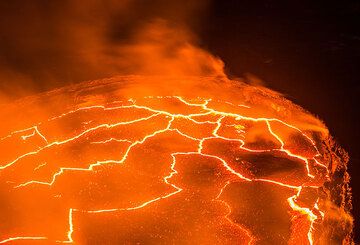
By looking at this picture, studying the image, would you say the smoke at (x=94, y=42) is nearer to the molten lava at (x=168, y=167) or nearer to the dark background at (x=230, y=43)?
the dark background at (x=230, y=43)

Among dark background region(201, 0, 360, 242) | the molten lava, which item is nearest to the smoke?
the molten lava

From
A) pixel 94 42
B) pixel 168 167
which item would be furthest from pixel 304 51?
pixel 94 42

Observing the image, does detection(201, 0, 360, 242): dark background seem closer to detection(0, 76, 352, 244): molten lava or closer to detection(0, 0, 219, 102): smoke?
detection(0, 76, 352, 244): molten lava

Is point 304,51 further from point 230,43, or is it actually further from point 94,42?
point 94,42

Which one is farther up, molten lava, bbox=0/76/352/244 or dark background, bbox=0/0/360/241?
dark background, bbox=0/0/360/241

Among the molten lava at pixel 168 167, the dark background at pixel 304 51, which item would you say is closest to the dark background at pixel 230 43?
the dark background at pixel 304 51
